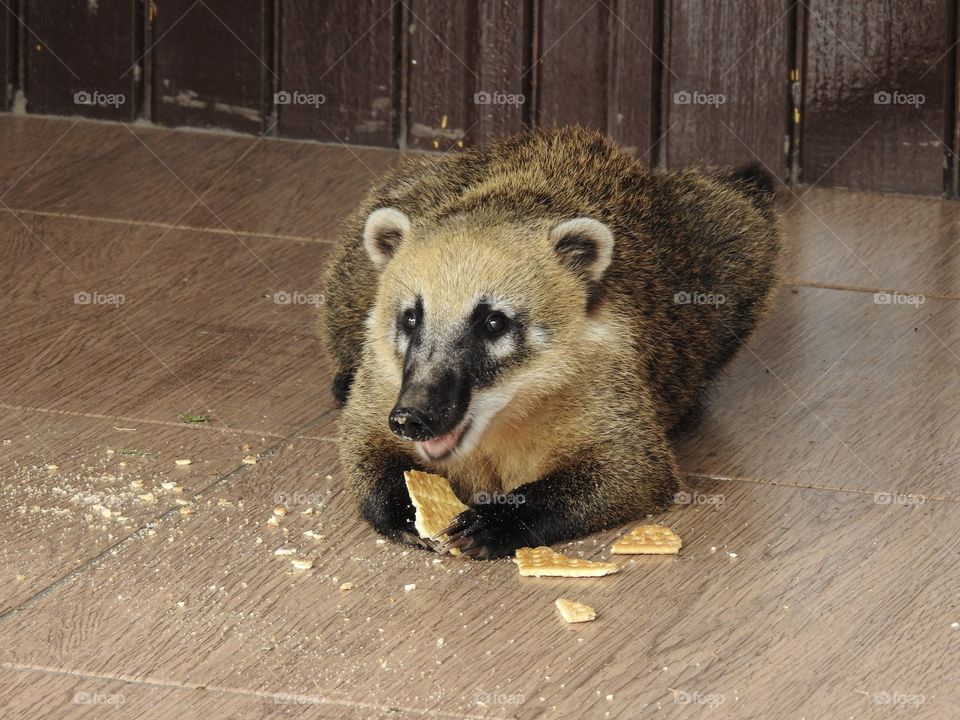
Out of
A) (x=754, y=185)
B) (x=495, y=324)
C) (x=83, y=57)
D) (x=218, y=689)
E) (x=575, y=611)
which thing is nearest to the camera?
(x=218, y=689)

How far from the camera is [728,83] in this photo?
768 centimetres

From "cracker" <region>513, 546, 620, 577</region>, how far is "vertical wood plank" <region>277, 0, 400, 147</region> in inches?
171

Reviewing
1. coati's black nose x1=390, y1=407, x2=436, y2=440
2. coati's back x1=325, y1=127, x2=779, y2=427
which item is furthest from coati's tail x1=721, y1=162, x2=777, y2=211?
coati's black nose x1=390, y1=407, x2=436, y2=440

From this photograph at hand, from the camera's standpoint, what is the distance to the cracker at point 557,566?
4.09 metres

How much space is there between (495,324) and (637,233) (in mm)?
856

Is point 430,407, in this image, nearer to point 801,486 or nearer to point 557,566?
point 557,566

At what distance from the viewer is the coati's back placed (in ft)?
15.8

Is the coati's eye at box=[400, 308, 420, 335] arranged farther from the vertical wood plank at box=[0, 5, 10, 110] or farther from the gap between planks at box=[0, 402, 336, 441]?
the vertical wood plank at box=[0, 5, 10, 110]

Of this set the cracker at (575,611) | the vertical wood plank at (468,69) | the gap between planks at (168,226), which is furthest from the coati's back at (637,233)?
the vertical wood plank at (468,69)

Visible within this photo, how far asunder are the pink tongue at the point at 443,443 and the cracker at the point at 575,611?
0.59m

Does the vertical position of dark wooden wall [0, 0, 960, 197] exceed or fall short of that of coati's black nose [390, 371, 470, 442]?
it exceeds it

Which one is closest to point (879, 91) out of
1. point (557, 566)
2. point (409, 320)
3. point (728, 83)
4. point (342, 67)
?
point (728, 83)

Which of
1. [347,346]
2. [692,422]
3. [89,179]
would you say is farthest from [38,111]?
[692,422]

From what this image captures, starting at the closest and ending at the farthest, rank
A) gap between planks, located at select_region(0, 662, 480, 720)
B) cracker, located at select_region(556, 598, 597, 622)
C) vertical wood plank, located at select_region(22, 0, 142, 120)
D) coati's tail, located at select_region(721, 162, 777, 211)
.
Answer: gap between planks, located at select_region(0, 662, 480, 720) → cracker, located at select_region(556, 598, 597, 622) → coati's tail, located at select_region(721, 162, 777, 211) → vertical wood plank, located at select_region(22, 0, 142, 120)
